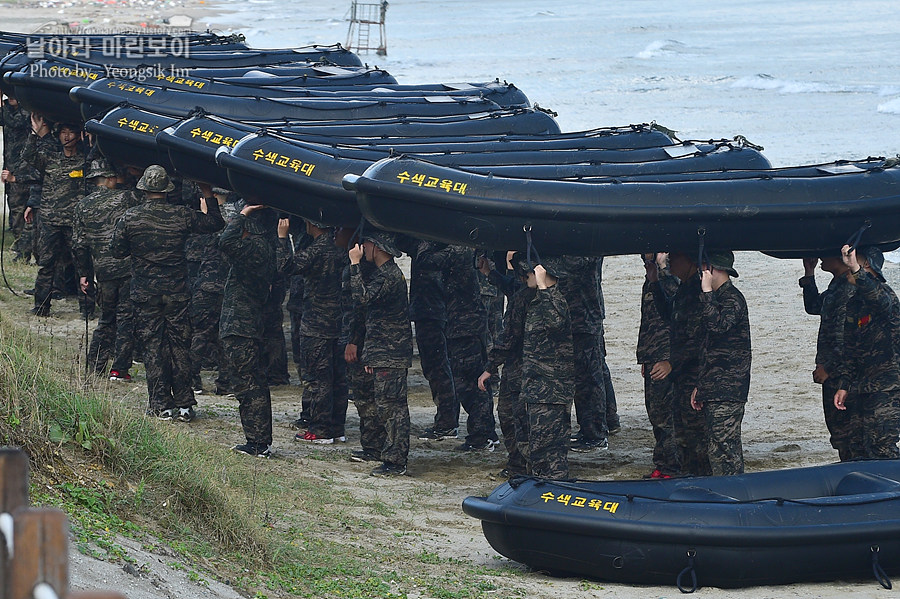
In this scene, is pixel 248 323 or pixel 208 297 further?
pixel 208 297

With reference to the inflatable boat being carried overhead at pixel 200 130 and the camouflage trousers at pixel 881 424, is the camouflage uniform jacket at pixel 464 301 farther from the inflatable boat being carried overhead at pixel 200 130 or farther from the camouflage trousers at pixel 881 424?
the camouflage trousers at pixel 881 424

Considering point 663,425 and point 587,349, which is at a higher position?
point 587,349

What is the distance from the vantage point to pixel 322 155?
28.1 feet

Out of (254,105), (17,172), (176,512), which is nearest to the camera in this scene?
(176,512)

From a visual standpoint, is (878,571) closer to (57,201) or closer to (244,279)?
(244,279)

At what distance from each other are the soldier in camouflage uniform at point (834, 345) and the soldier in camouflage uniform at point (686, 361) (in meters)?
0.79

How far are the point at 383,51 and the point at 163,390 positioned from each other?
40.7 metres

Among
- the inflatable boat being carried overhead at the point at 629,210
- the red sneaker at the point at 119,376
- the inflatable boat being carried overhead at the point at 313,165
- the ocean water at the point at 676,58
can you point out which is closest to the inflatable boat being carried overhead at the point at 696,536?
the inflatable boat being carried overhead at the point at 629,210

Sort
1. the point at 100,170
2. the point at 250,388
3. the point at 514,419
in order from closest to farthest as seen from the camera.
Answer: the point at 514,419
the point at 250,388
the point at 100,170

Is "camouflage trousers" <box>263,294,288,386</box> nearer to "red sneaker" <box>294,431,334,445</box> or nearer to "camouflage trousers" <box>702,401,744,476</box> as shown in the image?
"red sneaker" <box>294,431,334,445</box>

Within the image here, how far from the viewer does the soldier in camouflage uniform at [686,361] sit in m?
7.72

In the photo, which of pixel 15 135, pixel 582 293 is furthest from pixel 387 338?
pixel 15 135

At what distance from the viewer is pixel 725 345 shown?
24.2 ft

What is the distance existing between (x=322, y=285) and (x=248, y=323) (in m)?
0.69
